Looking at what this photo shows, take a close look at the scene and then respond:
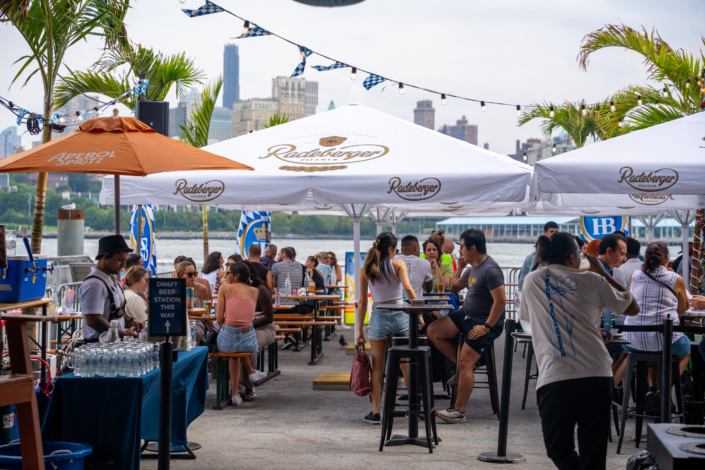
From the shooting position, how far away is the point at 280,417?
22.1 feet

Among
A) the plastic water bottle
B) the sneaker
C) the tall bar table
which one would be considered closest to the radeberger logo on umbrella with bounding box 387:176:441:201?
the tall bar table

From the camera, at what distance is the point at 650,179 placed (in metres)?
6.12

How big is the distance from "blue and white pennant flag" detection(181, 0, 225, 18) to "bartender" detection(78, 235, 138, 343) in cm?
546

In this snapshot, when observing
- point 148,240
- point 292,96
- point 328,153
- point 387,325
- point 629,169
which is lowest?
point 387,325

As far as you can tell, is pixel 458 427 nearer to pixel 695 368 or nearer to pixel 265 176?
pixel 695 368

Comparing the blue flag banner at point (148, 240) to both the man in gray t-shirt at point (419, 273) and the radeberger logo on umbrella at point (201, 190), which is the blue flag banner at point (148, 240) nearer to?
the radeberger logo on umbrella at point (201, 190)

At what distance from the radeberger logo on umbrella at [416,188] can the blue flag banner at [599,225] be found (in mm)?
12085

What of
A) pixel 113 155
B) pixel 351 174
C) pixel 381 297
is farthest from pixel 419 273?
pixel 113 155

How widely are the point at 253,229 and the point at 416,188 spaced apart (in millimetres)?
8656

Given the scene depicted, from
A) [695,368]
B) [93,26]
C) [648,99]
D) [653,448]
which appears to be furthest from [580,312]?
[648,99]

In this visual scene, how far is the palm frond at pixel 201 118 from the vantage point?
16.2m

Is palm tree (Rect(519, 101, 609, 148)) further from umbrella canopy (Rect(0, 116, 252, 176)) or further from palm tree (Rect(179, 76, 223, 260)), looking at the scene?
umbrella canopy (Rect(0, 116, 252, 176))

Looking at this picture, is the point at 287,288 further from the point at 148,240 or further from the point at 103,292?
the point at 103,292

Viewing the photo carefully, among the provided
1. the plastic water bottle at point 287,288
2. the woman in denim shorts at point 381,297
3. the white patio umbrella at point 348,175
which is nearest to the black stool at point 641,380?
the white patio umbrella at point 348,175
